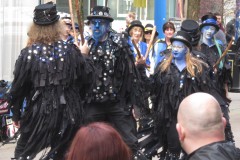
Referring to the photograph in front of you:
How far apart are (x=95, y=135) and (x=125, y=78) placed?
159 inches

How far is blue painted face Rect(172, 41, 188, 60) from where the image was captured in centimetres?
709

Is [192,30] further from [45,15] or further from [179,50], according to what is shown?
[45,15]

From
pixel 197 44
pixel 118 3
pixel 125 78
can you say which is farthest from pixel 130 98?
pixel 118 3

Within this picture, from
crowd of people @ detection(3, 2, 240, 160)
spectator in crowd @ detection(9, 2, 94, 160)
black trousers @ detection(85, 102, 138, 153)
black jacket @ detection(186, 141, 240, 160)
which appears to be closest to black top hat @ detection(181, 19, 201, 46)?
crowd of people @ detection(3, 2, 240, 160)

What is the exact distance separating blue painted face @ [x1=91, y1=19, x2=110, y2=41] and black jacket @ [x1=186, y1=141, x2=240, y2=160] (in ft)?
12.4

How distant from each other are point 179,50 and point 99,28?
887mm

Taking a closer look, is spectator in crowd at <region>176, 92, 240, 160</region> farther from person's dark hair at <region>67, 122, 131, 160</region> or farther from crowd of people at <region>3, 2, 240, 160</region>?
crowd of people at <region>3, 2, 240, 160</region>

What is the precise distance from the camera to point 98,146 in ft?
10.1

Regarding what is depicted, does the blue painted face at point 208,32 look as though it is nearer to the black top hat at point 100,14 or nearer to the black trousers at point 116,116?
the black top hat at point 100,14

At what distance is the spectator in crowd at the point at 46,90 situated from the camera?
19.7 ft

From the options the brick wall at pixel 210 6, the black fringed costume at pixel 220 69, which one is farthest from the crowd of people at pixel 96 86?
the brick wall at pixel 210 6

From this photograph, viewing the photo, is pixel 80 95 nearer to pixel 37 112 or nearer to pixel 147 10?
pixel 37 112

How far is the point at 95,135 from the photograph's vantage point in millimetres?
3102

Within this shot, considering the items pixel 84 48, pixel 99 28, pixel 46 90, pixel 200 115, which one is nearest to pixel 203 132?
pixel 200 115
